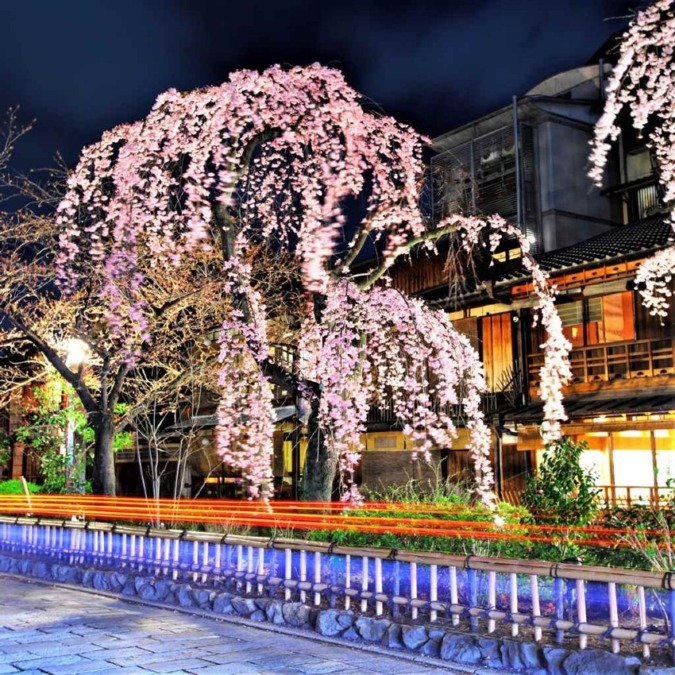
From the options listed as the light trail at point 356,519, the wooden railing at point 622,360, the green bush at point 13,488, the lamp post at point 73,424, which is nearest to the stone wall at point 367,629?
the light trail at point 356,519

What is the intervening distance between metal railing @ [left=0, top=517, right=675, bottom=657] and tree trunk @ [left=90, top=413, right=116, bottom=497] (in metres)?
5.08

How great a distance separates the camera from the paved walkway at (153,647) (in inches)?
287

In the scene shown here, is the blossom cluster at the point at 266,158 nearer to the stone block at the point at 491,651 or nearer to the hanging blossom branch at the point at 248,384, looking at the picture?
the hanging blossom branch at the point at 248,384

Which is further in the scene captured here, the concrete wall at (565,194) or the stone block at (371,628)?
the concrete wall at (565,194)

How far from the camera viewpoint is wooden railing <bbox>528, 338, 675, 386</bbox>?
19328 mm

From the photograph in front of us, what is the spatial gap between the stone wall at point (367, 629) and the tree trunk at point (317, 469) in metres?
2.67

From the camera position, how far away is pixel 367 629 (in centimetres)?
829

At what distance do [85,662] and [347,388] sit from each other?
5.90 m

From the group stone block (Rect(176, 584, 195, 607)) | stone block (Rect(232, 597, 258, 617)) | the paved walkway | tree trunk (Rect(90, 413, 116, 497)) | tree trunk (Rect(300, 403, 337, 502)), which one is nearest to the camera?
the paved walkway

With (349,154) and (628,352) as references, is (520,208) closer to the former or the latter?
(628,352)

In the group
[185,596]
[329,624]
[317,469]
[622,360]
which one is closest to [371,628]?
[329,624]

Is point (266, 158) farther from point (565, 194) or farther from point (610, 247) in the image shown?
point (565, 194)

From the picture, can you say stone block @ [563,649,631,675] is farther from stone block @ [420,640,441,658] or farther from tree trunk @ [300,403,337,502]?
tree trunk @ [300,403,337,502]

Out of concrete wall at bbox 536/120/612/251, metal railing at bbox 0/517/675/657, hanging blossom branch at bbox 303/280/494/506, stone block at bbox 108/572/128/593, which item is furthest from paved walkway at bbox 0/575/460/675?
concrete wall at bbox 536/120/612/251
